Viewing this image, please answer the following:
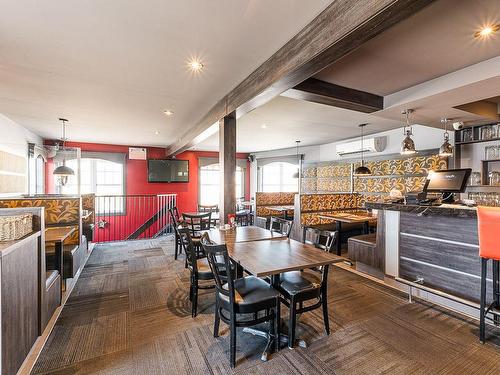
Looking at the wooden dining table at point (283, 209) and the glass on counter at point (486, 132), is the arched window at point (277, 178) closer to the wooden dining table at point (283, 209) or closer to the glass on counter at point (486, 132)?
the wooden dining table at point (283, 209)

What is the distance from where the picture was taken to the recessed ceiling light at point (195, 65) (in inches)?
103

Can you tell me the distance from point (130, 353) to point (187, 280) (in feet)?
5.16

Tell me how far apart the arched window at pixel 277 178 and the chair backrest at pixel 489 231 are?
7.34 meters

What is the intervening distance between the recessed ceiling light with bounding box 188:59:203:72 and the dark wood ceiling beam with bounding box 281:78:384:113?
102 cm

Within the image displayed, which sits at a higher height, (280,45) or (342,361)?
(280,45)

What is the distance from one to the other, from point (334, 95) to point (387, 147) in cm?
389

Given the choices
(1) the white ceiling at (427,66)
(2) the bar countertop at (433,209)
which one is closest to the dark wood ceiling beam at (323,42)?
(1) the white ceiling at (427,66)

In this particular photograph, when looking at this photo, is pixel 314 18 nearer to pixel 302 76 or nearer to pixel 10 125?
pixel 302 76

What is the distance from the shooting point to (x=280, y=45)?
2.34 meters

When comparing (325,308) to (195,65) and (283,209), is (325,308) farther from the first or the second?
(283,209)

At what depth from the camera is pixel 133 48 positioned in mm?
2365

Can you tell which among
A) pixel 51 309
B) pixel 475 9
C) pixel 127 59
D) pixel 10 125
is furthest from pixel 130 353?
pixel 10 125

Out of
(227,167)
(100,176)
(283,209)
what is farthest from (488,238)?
(100,176)

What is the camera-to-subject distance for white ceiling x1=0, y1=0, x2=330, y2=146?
185 centimetres
